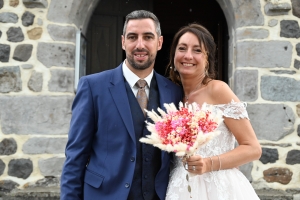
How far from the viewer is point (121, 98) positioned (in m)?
2.00

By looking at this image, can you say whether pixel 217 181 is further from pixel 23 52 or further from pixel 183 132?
pixel 23 52

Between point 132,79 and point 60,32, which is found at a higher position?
point 60,32

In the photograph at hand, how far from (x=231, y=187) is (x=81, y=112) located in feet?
3.06

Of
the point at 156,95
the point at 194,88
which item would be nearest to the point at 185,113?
the point at 156,95

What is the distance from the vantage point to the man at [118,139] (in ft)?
6.33

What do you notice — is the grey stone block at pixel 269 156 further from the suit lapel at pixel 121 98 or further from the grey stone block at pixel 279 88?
the suit lapel at pixel 121 98

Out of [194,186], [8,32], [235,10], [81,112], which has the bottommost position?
[194,186]

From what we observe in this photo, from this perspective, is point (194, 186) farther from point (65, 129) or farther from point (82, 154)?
point (65, 129)

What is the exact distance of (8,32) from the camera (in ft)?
12.2

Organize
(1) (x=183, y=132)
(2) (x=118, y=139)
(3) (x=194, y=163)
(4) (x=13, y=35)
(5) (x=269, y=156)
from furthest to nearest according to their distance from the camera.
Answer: (4) (x=13, y=35)
(5) (x=269, y=156)
(2) (x=118, y=139)
(3) (x=194, y=163)
(1) (x=183, y=132)

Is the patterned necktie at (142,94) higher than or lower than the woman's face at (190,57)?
lower

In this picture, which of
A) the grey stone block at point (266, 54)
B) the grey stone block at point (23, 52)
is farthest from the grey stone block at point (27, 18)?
the grey stone block at point (266, 54)

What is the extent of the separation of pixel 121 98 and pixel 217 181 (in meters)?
0.71

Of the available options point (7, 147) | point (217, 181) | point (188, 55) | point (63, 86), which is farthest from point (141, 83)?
point (7, 147)
